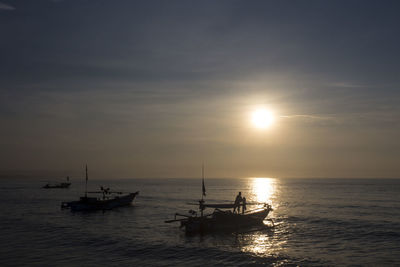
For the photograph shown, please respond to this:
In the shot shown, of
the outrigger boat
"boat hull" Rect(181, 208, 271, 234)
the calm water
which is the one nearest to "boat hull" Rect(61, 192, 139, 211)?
the calm water

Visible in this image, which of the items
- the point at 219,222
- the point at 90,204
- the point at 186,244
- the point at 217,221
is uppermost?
the point at 217,221

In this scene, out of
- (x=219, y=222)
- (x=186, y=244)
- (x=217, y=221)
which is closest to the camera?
(x=186, y=244)

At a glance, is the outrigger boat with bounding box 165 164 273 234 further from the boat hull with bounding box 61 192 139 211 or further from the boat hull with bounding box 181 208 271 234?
the boat hull with bounding box 61 192 139 211

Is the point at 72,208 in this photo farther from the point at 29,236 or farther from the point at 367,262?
the point at 367,262

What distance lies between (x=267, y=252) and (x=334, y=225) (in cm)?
1900

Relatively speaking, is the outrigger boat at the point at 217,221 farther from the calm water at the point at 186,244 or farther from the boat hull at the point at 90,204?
the boat hull at the point at 90,204

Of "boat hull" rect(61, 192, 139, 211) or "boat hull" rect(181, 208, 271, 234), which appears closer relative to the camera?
"boat hull" rect(181, 208, 271, 234)

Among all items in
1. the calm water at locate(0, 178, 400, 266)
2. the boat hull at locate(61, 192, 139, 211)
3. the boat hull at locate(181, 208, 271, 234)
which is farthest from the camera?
the boat hull at locate(61, 192, 139, 211)

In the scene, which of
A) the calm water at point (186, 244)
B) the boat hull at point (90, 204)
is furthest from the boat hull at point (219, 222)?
the boat hull at point (90, 204)

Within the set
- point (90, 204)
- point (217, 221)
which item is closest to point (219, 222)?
point (217, 221)

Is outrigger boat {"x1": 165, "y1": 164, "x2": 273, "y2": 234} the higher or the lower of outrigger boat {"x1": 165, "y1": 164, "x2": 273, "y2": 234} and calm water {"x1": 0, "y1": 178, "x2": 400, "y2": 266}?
the higher

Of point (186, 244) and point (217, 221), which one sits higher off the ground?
point (217, 221)

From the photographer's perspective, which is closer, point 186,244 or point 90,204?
point 186,244

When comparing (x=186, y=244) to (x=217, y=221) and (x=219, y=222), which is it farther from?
(x=219, y=222)
